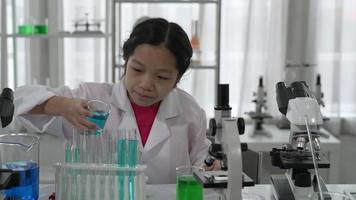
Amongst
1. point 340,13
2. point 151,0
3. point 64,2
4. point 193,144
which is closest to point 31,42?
point 64,2

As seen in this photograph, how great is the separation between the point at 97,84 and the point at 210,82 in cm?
149

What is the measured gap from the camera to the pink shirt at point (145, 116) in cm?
174

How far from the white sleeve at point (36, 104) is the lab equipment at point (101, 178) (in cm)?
43

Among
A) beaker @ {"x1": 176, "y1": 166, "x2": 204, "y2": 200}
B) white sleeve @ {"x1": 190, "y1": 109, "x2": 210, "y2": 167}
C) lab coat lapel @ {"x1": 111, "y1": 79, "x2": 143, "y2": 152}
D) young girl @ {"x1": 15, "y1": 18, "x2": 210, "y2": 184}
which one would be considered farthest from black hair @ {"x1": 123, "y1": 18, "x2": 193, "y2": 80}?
beaker @ {"x1": 176, "y1": 166, "x2": 204, "y2": 200}

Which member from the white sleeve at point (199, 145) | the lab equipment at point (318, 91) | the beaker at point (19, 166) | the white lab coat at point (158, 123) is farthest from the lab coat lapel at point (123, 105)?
the lab equipment at point (318, 91)

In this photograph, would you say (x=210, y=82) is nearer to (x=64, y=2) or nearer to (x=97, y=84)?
(x=64, y=2)

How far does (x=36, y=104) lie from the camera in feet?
5.18

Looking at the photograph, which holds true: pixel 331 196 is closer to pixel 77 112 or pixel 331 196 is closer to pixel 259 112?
pixel 77 112

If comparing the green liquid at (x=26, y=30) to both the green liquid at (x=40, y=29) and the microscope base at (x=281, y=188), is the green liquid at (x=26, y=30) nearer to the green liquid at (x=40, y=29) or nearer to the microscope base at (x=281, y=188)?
the green liquid at (x=40, y=29)

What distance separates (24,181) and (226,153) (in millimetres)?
483

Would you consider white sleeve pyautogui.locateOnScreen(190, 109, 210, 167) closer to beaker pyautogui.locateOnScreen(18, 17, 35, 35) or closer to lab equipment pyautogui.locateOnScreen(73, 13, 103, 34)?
lab equipment pyautogui.locateOnScreen(73, 13, 103, 34)

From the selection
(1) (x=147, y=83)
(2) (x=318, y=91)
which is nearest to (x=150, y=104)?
(1) (x=147, y=83)

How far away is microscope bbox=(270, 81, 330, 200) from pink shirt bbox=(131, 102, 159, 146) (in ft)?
1.65

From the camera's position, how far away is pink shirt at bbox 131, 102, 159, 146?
5.70 ft
